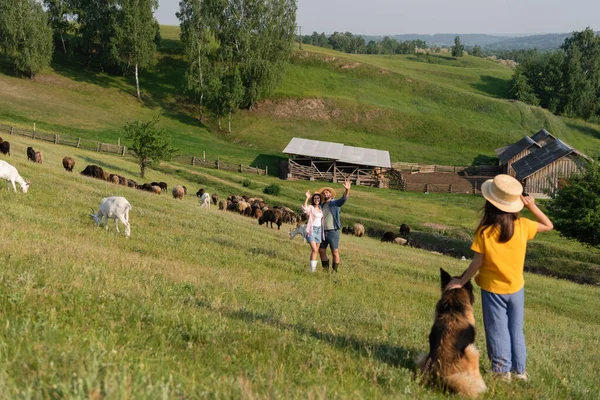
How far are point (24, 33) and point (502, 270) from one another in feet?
250

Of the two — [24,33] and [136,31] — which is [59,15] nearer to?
[24,33]

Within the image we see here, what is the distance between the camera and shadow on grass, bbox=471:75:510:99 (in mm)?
105550

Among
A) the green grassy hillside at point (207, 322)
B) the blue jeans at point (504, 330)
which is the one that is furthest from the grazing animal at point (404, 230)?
the blue jeans at point (504, 330)

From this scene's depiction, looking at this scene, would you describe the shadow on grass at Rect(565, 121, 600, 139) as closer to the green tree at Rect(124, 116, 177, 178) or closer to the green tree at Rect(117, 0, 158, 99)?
the green tree at Rect(117, 0, 158, 99)

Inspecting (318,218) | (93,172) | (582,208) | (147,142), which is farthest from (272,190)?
(318,218)

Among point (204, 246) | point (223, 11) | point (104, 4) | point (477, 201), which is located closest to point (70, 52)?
point (104, 4)

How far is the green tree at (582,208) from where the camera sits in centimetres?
3162

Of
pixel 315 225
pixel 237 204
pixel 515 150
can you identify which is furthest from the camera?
pixel 515 150

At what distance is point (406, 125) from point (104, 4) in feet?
156

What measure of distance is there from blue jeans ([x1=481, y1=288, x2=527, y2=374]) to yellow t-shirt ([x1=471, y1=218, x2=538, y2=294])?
12 cm

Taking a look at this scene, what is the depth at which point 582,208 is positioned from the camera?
32.3m

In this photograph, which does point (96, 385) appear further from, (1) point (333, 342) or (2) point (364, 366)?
(1) point (333, 342)

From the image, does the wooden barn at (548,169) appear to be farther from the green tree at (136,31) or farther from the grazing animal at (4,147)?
the green tree at (136,31)

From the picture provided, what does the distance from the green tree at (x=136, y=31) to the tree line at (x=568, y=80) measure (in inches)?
2722
